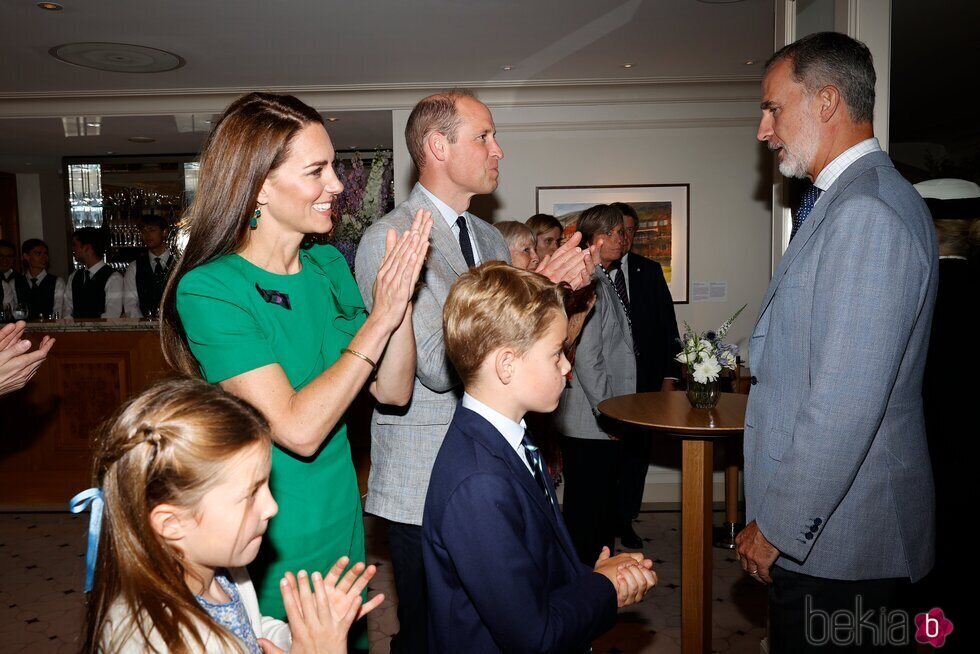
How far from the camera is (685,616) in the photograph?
2.80 meters

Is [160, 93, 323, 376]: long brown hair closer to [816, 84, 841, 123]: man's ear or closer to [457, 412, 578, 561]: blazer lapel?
[457, 412, 578, 561]: blazer lapel

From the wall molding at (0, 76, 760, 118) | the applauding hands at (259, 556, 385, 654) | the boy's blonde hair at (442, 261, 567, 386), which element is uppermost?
the wall molding at (0, 76, 760, 118)

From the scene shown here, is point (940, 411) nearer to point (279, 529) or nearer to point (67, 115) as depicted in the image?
point (279, 529)

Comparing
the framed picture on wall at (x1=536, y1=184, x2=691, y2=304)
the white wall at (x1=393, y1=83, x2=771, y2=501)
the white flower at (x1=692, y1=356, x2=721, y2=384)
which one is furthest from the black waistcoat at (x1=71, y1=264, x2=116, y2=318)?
the white flower at (x1=692, y1=356, x2=721, y2=384)

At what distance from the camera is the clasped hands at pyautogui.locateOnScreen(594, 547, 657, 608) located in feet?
4.76

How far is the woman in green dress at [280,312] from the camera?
57.1 inches

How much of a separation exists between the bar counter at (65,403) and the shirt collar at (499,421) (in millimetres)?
4547

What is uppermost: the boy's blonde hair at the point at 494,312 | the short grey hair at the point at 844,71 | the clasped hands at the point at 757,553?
the short grey hair at the point at 844,71

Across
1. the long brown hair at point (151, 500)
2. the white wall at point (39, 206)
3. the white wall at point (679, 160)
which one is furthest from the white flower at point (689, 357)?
the white wall at point (39, 206)

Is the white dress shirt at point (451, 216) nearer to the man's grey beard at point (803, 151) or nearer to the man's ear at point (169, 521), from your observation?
the man's grey beard at point (803, 151)

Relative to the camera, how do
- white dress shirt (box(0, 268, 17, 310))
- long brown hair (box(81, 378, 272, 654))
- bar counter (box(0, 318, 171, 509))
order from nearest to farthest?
long brown hair (box(81, 378, 272, 654)) → bar counter (box(0, 318, 171, 509)) → white dress shirt (box(0, 268, 17, 310))

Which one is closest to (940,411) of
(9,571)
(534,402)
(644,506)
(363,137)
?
(534,402)

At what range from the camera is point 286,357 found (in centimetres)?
156

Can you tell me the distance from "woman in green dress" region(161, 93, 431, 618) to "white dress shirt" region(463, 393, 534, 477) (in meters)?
0.23
